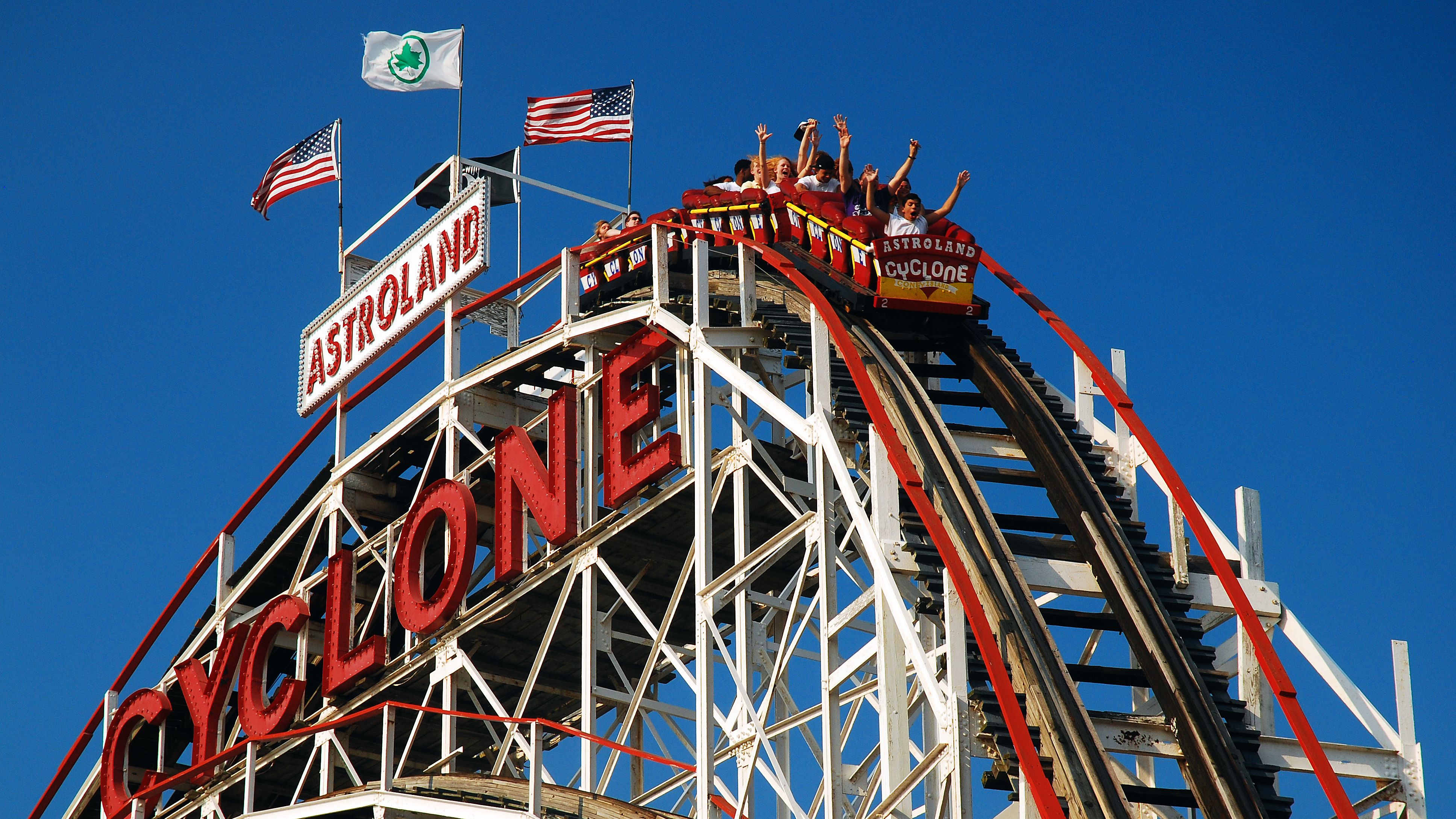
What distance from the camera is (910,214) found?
65.4 ft

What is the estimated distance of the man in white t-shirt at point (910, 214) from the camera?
1992 centimetres

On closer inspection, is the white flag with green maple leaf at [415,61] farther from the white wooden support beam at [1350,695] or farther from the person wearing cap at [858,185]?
the white wooden support beam at [1350,695]

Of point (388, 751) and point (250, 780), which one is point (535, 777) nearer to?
point (388, 751)

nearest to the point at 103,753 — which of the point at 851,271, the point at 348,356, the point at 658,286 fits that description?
the point at 348,356

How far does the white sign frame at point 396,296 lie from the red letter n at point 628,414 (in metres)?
3.33

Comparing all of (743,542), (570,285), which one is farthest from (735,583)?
(570,285)

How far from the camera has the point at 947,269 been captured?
18562mm

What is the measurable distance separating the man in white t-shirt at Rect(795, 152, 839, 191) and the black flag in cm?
566

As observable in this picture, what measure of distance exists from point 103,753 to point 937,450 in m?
17.0

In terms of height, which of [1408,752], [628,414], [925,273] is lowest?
[1408,752]

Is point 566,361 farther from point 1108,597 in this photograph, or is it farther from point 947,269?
point 1108,597

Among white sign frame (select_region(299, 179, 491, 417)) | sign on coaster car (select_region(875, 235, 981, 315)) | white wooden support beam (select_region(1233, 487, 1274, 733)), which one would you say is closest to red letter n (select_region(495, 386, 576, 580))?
white sign frame (select_region(299, 179, 491, 417))

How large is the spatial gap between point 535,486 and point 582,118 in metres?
6.84

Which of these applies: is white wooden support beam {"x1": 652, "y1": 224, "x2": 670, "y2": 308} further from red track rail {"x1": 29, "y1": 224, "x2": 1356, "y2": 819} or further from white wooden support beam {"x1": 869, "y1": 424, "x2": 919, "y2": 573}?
white wooden support beam {"x1": 869, "y1": 424, "x2": 919, "y2": 573}
